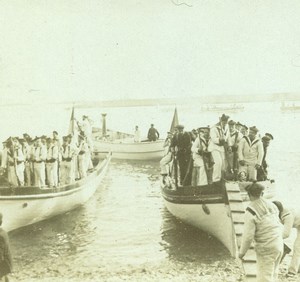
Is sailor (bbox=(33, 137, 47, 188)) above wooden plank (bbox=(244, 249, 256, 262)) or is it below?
above

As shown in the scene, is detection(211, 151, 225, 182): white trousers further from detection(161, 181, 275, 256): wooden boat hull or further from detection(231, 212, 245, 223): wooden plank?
detection(231, 212, 245, 223): wooden plank

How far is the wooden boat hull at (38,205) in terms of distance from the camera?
35.1 ft

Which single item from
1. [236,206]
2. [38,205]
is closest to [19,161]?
[38,205]

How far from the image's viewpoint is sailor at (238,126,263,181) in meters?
10.4

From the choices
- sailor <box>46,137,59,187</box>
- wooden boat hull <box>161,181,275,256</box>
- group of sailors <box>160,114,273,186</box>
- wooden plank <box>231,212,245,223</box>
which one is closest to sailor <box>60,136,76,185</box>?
sailor <box>46,137,59,187</box>

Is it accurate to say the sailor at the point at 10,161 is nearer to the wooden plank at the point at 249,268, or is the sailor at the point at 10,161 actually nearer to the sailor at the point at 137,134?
the wooden plank at the point at 249,268

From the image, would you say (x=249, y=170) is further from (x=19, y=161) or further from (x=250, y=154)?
(x=19, y=161)

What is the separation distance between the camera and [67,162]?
14359 millimetres

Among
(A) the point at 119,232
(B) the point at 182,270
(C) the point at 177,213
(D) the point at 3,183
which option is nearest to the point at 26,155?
(D) the point at 3,183

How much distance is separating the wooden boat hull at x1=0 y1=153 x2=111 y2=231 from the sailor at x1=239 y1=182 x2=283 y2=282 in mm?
7196

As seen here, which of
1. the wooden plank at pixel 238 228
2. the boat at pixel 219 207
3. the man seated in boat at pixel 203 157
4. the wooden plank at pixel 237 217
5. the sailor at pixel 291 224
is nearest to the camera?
the sailor at pixel 291 224

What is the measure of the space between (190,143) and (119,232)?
3.32 meters

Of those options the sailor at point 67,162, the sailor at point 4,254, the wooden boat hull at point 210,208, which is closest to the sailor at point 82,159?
the sailor at point 67,162

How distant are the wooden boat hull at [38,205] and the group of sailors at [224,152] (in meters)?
4.00
